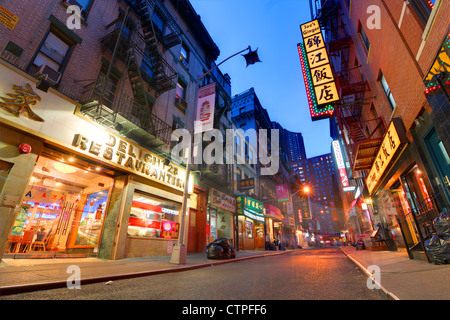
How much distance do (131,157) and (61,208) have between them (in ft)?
21.7

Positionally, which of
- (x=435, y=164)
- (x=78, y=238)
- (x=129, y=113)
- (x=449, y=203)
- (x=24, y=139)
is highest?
(x=129, y=113)

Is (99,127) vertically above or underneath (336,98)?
underneath

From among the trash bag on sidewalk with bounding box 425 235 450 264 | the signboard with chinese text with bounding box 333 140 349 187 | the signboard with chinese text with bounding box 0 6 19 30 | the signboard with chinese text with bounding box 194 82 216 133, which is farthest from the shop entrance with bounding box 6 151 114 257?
the signboard with chinese text with bounding box 333 140 349 187

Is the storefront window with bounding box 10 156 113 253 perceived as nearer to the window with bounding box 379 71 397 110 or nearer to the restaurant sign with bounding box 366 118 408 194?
the restaurant sign with bounding box 366 118 408 194

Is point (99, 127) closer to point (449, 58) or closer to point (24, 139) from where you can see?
point (24, 139)

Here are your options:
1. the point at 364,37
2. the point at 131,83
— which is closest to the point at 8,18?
the point at 131,83

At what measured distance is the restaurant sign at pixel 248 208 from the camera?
73.7 ft

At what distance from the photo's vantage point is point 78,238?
12195mm

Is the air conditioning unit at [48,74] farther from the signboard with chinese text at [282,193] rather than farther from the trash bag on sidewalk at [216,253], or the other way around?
the signboard with chinese text at [282,193]

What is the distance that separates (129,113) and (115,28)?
16.7 feet

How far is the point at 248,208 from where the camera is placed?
77.5 feet
